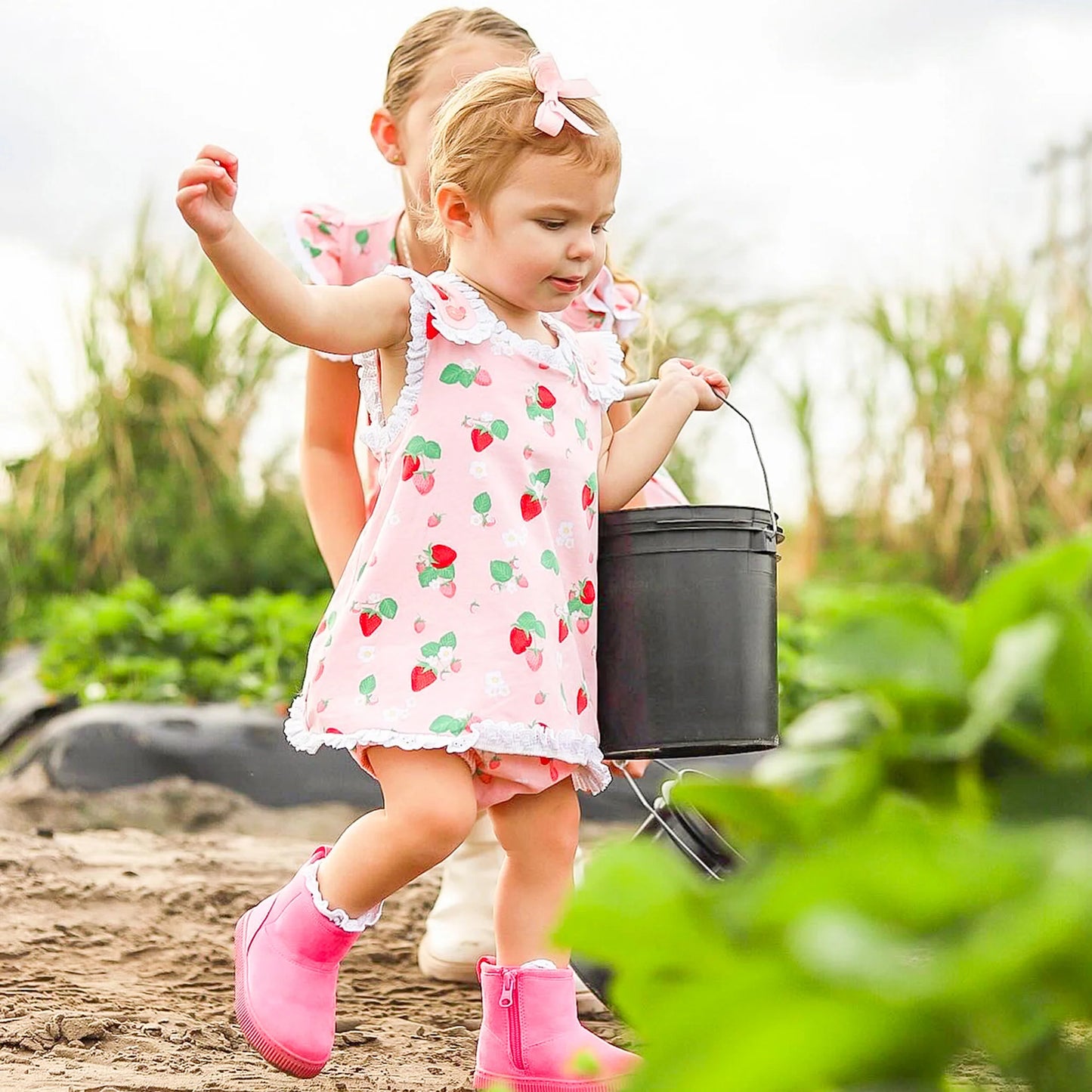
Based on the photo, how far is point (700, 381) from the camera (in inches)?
98.8

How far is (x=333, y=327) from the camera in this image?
214 cm

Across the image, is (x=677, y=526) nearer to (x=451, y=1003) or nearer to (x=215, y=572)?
(x=451, y=1003)

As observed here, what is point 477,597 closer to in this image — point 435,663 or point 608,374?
point 435,663

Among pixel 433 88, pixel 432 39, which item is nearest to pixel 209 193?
pixel 433 88

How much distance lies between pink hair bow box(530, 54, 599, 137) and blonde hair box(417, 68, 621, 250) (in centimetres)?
1

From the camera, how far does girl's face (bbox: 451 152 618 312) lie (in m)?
2.19

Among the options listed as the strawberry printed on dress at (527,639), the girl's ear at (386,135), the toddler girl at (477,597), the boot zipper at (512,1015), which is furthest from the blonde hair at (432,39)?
the boot zipper at (512,1015)

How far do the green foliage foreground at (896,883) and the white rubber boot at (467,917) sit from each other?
2.36 m

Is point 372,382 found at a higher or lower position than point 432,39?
lower

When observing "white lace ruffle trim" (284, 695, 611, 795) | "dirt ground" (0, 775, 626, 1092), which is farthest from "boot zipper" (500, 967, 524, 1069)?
"white lace ruffle trim" (284, 695, 611, 795)

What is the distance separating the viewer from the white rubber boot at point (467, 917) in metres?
3.02

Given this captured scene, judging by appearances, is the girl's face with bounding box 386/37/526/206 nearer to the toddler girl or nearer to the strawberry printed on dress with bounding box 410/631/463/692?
the toddler girl

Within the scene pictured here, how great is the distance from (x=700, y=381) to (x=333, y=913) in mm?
1041

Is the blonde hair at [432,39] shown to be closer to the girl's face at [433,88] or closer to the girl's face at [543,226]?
the girl's face at [433,88]
